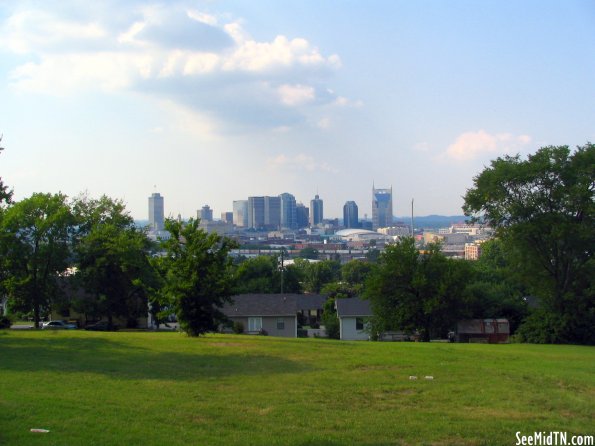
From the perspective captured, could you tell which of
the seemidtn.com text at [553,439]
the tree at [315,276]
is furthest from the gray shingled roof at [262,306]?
the seemidtn.com text at [553,439]

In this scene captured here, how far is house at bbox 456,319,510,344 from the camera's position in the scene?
150 feet

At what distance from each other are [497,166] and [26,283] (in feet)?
109

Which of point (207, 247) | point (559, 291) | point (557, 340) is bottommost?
point (557, 340)

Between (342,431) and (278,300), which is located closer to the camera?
(342,431)

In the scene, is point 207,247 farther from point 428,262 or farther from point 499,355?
point 428,262

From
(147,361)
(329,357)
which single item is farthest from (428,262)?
(147,361)

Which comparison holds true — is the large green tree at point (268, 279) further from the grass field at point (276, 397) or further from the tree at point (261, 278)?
the grass field at point (276, 397)

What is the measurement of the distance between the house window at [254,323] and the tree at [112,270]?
9409 mm

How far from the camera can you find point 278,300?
58219 mm

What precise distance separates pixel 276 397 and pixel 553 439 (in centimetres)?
573

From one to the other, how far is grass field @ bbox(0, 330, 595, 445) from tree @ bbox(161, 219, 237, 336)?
3.84 m

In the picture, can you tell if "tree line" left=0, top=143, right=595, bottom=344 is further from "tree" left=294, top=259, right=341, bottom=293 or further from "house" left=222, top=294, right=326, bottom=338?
"tree" left=294, top=259, right=341, bottom=293

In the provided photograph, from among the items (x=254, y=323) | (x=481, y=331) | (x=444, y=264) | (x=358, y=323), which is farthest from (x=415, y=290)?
(x=254, y=323)

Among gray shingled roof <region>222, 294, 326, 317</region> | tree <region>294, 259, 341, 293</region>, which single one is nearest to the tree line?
gray shingled roof <region>222, 294, 326, 317</region>
